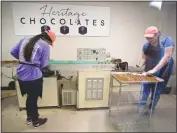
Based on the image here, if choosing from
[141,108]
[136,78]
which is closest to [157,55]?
[136,78]

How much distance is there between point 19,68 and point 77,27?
1.82 ft

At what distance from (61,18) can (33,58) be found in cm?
36

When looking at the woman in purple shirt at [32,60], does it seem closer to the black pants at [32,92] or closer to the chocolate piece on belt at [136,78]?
the black pants at [32,92]

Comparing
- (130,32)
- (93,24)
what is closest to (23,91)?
(93,24)

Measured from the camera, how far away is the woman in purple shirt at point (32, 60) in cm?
113

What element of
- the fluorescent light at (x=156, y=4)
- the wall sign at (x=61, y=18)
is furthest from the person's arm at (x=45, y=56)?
the fluorescent light at (x=156, y=4)

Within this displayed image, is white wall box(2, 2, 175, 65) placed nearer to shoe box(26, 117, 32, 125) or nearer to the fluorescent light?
the fluorescent light

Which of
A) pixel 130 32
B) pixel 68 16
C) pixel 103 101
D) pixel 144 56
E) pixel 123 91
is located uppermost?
pixel 68 16

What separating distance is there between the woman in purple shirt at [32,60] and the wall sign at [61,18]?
0.06 meters

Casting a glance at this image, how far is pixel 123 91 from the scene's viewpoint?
4.60 ft

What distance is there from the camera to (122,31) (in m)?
1.07

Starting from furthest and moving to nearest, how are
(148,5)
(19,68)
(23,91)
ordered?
(23,91) → (19,68) → (148,5)

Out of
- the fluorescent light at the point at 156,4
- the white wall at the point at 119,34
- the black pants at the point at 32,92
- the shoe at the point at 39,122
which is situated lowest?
the shoe at the point at 39,122

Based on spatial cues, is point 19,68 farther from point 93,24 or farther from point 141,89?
point 141,89
